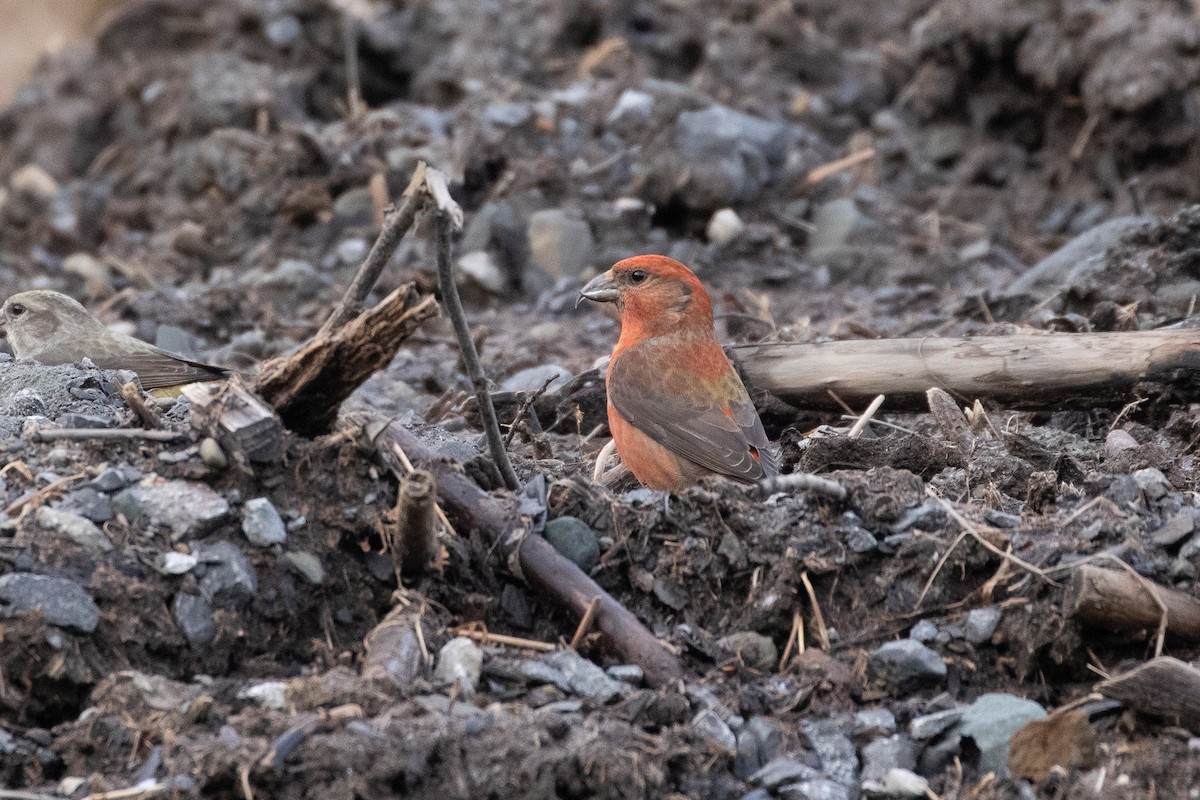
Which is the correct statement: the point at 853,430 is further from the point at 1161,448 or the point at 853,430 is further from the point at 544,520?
the point at 544,520

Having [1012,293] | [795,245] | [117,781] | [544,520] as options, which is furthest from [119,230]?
[117,781]

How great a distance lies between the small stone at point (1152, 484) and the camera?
4.45 m

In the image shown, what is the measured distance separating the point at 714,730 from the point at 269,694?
3.67ft

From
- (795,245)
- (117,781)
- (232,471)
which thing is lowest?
(795,245)

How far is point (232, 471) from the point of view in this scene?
419cm

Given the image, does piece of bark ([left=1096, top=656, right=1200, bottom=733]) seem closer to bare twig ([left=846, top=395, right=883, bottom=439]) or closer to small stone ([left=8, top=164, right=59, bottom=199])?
bare twig ([left=846, top=395, right=883, bottom=439])

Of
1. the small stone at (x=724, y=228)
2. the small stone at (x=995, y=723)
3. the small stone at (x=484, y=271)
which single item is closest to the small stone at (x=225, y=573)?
the small stone at (x=995, y=723)

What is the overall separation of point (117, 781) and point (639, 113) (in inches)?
279

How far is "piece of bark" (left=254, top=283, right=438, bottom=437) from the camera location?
396 centimetres

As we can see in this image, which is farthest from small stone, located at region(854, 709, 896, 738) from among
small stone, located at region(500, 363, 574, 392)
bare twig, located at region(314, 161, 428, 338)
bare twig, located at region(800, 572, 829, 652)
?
small stone, located at region(500, 363, 574, 392)

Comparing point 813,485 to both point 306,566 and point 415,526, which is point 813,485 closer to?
point 415,526

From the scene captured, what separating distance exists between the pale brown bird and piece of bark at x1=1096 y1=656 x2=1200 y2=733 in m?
4.13

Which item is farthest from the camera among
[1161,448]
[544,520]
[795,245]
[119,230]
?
[119,230]

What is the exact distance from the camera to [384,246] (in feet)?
13.1
